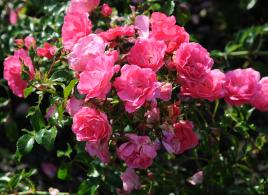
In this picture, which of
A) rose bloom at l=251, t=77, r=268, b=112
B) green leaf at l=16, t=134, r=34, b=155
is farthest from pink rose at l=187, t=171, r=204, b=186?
green leaf at l=16, t=134, r=34, b=155

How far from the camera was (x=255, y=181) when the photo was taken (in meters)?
2.39

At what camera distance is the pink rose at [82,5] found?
1995 mm

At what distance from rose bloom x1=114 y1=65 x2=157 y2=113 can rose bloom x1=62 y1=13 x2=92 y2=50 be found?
283mm

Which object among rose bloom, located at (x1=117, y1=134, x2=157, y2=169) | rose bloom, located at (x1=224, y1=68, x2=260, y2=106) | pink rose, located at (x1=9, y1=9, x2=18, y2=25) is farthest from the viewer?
pink rose, located at (x1=9, y1=9, x2=18, y2=25)

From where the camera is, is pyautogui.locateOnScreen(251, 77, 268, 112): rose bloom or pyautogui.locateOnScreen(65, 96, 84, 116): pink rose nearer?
pyautogui.locateOnScreen(65, 96, 84, 116): pink rose

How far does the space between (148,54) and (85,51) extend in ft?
0.57

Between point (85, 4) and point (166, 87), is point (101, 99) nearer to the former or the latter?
point (166, 87)

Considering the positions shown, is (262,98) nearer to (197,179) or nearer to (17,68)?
(197,179)

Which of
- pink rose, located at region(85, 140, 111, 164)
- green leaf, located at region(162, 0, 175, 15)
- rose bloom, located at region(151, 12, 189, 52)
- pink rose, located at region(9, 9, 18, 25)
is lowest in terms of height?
pink rose, located at region(9, 9, 18, 25)

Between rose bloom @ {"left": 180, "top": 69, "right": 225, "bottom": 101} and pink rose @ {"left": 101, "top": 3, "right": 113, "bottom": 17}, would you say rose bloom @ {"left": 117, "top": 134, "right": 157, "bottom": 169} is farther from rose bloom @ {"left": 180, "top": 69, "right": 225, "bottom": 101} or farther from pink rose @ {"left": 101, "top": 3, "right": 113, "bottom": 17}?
pink rose @ {"left": 101, "top": 3, "right": 113, "bottom": 17}

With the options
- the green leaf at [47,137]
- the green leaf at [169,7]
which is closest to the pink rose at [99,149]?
the green leaf at [47,137]

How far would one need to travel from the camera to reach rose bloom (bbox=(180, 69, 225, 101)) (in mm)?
1662

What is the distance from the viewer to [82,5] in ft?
6.58

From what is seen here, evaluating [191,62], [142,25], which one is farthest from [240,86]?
[142,25]
